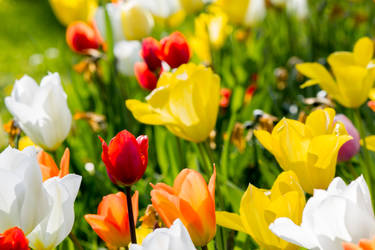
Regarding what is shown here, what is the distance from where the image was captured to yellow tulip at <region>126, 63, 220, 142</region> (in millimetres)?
922

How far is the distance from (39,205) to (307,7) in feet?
6.63

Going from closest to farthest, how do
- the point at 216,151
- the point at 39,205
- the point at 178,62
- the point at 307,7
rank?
1. the point at 39,205
2. the point at 178,62
3. the point at 216,151
4. the point at 307,7

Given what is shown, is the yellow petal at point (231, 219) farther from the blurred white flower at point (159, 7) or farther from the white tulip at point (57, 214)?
the blurred white flower at point (159, 7)

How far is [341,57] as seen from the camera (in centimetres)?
100

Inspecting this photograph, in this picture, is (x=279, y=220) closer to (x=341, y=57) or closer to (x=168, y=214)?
(x=168, y=214)

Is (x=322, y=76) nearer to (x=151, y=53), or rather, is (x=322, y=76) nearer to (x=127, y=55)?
(x=151, y=53)

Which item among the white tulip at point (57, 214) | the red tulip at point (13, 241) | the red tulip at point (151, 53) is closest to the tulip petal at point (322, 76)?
the red tulip at point (151, 53)

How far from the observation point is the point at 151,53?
1151 mm

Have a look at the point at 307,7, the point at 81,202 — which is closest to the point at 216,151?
the point at 81,202

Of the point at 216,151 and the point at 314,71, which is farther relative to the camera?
the point at 216,151

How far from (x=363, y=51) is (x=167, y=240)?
638mm

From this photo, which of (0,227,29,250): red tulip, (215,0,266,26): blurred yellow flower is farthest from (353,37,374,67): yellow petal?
(215,0,266,26): blurred yellow flower

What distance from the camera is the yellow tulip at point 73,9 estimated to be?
216 centimetres

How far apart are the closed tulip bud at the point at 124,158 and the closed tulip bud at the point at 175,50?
382 mm
